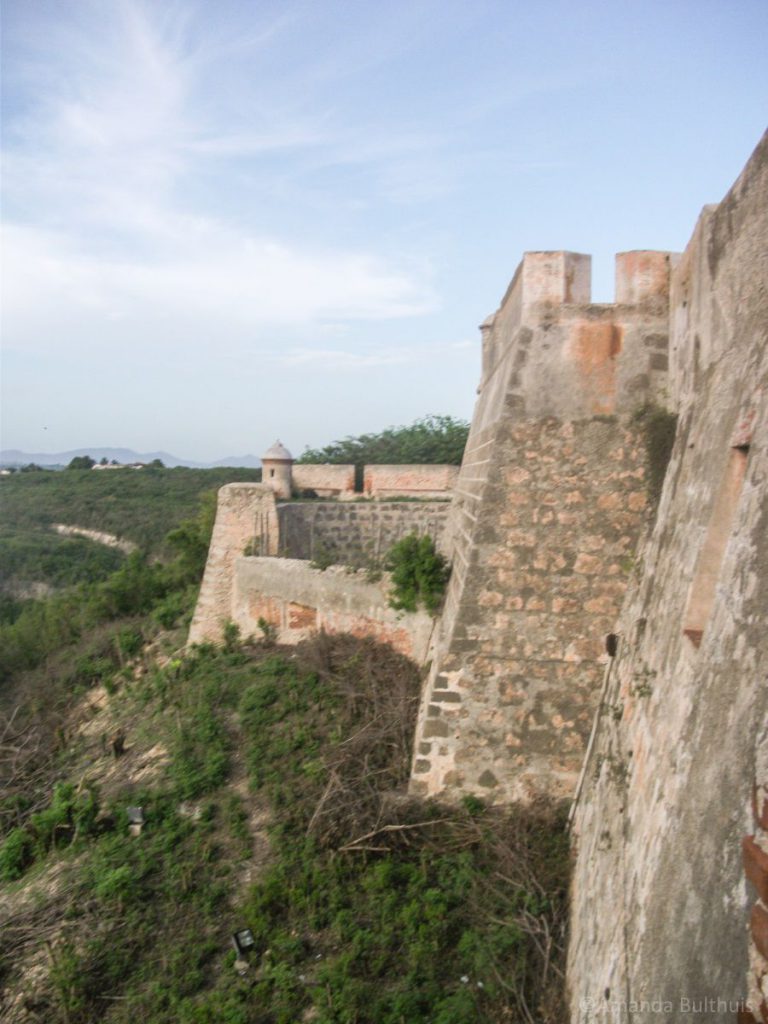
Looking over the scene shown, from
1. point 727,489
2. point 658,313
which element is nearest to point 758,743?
point 727,489

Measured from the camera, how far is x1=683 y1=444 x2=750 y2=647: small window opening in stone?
10.9 ft

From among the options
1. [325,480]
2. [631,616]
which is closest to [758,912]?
[631,616]

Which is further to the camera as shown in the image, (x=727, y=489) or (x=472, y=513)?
(x=472, y=513)

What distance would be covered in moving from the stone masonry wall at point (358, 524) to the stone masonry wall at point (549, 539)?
8003 mm

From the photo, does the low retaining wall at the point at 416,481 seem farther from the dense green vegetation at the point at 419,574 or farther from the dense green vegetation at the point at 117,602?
the dense green vegetation at the point at 419,574

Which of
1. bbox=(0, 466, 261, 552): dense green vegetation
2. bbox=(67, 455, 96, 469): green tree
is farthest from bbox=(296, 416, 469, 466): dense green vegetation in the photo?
bbox=(67, 455, 96, 469): green tree

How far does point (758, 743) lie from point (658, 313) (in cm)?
414

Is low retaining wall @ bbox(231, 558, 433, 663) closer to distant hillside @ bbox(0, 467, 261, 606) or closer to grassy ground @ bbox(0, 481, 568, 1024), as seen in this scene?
grassy ground @ bbox(0, 481, 568, 1024)

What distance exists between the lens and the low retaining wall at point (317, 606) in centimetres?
797

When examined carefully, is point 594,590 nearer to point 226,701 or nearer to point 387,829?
point 387,829

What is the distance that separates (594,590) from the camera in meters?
5.49

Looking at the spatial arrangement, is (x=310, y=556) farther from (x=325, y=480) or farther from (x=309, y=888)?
(x=309, y=888)

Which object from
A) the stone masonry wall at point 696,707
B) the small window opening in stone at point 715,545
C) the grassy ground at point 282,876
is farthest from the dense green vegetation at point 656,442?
the grassy ground at point 282,876

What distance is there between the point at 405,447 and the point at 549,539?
49.3 ft
